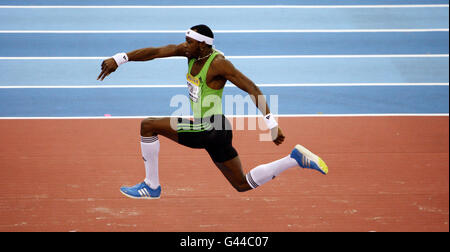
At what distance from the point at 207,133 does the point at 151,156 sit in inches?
24.3

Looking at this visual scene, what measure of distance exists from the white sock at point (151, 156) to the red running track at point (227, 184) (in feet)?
2.39

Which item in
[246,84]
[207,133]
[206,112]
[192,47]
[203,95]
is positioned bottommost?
[207,133]

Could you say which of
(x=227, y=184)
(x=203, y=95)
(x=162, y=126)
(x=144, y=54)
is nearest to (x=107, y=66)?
(x=144, y=54)

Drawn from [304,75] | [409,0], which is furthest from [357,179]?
[409,0]

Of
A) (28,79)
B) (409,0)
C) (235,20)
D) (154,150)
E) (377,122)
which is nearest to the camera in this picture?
(154,150)

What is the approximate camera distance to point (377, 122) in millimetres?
8664

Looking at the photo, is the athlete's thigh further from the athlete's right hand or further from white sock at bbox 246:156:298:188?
white sock at bbox 246:156:298:188

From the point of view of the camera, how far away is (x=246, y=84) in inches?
182

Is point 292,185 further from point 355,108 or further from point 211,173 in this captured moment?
point 355,108

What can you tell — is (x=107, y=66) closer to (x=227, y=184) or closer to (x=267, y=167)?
(x=267, y=167)

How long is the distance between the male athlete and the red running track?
3.37 feet

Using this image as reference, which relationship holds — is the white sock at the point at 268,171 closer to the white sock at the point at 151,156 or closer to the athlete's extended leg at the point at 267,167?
the athlete's extended leg at the point at 267,167

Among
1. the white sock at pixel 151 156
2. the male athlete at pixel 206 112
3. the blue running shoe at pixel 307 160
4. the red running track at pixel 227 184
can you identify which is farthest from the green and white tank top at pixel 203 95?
the red running track at pixel 227 184

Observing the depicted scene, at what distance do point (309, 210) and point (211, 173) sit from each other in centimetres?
145
